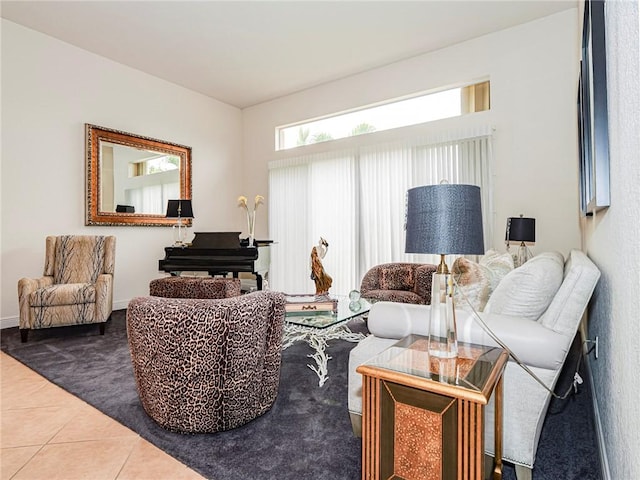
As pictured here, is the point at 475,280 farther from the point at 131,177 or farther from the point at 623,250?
the point at 131,177

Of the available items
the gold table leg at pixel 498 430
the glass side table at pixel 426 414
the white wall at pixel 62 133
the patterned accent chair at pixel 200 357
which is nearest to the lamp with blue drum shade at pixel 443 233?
the glass side table at pixel 426 414

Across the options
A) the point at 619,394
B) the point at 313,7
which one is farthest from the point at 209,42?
the point at 619,394

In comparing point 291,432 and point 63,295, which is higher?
point 63,295

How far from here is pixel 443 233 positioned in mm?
1244

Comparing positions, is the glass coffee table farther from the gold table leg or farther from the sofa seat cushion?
the sofa seat cushion

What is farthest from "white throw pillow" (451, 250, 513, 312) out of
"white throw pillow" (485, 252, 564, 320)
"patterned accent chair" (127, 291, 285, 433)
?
"patterned accent chair" (127, 291, 285, 433)

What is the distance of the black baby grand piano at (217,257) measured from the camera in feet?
15.5

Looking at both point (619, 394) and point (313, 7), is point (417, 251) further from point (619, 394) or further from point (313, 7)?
point (313, 7)

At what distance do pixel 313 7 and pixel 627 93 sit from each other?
3.49 meters

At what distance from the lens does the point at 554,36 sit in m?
3.89

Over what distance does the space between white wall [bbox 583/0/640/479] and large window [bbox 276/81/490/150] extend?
10.9ft

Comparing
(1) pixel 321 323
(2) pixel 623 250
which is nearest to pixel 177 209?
(1) pixel 321 323

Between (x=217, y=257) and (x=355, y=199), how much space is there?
81.2 inches

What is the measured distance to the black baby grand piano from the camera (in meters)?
4.73
